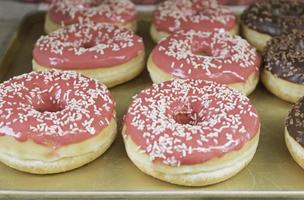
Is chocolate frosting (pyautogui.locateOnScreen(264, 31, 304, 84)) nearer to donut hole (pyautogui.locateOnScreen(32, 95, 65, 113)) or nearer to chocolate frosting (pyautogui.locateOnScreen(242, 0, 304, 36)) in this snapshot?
chocolate frosting (pyautogui.locateOnScreen(242, 0, 304, 36))

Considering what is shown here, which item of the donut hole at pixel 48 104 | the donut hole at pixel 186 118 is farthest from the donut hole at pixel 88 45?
the donut hole at pixel 186 118

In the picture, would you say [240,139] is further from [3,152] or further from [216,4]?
[216,4]

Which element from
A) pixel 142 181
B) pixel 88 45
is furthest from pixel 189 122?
pixel 88 45

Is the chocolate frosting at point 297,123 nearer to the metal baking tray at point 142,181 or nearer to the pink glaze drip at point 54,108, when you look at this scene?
the metal baking tray at point 142,181

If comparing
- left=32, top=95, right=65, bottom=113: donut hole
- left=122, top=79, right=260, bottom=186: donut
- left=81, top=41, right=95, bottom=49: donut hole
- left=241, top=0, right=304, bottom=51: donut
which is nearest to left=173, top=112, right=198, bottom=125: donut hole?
left=122, top=79, right=260, bottom=186: donut

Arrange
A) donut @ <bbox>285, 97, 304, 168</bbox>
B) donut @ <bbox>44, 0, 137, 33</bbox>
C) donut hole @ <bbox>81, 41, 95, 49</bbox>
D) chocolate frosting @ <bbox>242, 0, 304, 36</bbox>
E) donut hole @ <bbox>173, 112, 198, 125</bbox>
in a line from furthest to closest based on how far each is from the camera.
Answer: donut @ <bbox>44, 0, 137, 33</bbox> < chocolate frosting @ <bbox>242, 0, 304, 36</bbox> < donut hole @ <bbox>81, 41, 95, 49</bbox> < donut hole @ <bbox>173, 112, 198, 125</bbox> < donut @ <bbox>285, 97, 304, 168</bbox>

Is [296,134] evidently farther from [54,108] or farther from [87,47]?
[87,47]

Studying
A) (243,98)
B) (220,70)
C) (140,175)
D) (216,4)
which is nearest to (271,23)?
(216,4)
